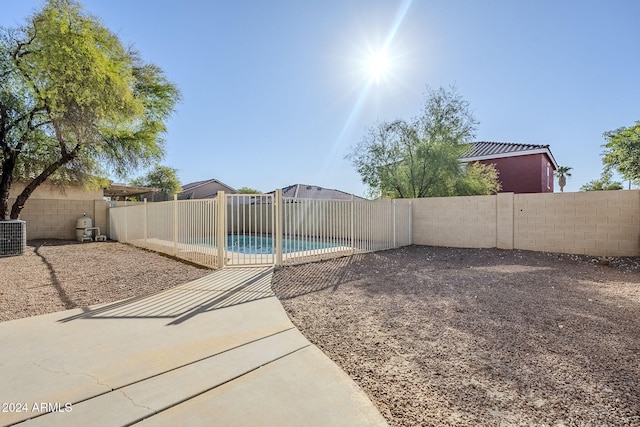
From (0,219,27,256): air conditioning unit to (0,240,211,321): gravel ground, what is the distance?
0.96ft

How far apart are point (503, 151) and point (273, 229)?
14.4 m

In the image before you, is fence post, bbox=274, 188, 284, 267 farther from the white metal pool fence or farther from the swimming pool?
the swimming pool

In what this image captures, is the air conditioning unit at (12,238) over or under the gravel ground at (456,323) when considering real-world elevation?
over

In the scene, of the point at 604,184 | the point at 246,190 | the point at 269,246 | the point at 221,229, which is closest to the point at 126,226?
the point at 269,246

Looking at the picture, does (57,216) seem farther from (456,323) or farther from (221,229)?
(456,323)

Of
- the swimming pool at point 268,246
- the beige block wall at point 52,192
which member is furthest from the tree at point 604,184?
the beige block wall at point 52,192

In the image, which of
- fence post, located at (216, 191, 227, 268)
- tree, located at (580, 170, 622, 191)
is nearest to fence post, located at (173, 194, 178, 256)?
fence post, located at (216, 191, 227, 268)

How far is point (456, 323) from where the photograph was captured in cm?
351

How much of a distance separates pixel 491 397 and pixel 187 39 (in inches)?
388

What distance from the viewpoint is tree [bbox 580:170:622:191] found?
11.4 m

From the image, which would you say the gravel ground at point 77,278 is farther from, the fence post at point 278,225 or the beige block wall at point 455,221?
the beige block wall at point 455,221

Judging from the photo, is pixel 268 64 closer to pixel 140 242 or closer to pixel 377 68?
pixel 377 68

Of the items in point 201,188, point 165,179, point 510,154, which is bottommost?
point 201,188

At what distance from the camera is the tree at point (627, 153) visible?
8273 millimetres
